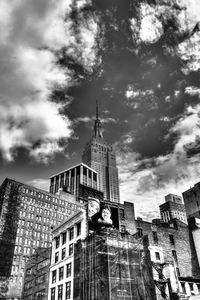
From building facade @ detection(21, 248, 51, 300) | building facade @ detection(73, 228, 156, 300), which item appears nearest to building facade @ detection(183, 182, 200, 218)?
building facade @ detection(21, 248, 51, 300)

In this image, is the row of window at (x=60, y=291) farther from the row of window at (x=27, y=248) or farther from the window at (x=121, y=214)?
the row of window at (x=27, y=248)

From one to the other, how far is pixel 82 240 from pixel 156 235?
26.9 metres

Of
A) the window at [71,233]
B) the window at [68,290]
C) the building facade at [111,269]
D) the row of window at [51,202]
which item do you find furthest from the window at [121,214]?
the row of window at [51,202]

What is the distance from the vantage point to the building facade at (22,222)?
322 feet

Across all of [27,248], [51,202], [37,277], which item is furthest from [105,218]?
[51,202]

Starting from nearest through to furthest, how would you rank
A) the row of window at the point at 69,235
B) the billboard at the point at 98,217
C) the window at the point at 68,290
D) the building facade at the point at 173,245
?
the window at the point at 68,290 < the billboard at the point at 98,217 < the row of window at the point at 69,235 < the building facade at the point at 173,245

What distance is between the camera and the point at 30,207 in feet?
376

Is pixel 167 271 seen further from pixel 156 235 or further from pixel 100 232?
pixel 156 235

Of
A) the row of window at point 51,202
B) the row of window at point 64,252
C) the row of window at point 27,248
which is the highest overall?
the row of window at point 51,202

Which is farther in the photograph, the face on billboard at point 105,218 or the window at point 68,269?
the face on billboard at point 105,218

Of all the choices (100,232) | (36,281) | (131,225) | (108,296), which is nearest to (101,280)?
(108,296)

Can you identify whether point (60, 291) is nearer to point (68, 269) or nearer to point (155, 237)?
point (68, 269)

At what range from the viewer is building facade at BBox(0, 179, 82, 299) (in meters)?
98.2

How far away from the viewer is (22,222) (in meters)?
110
